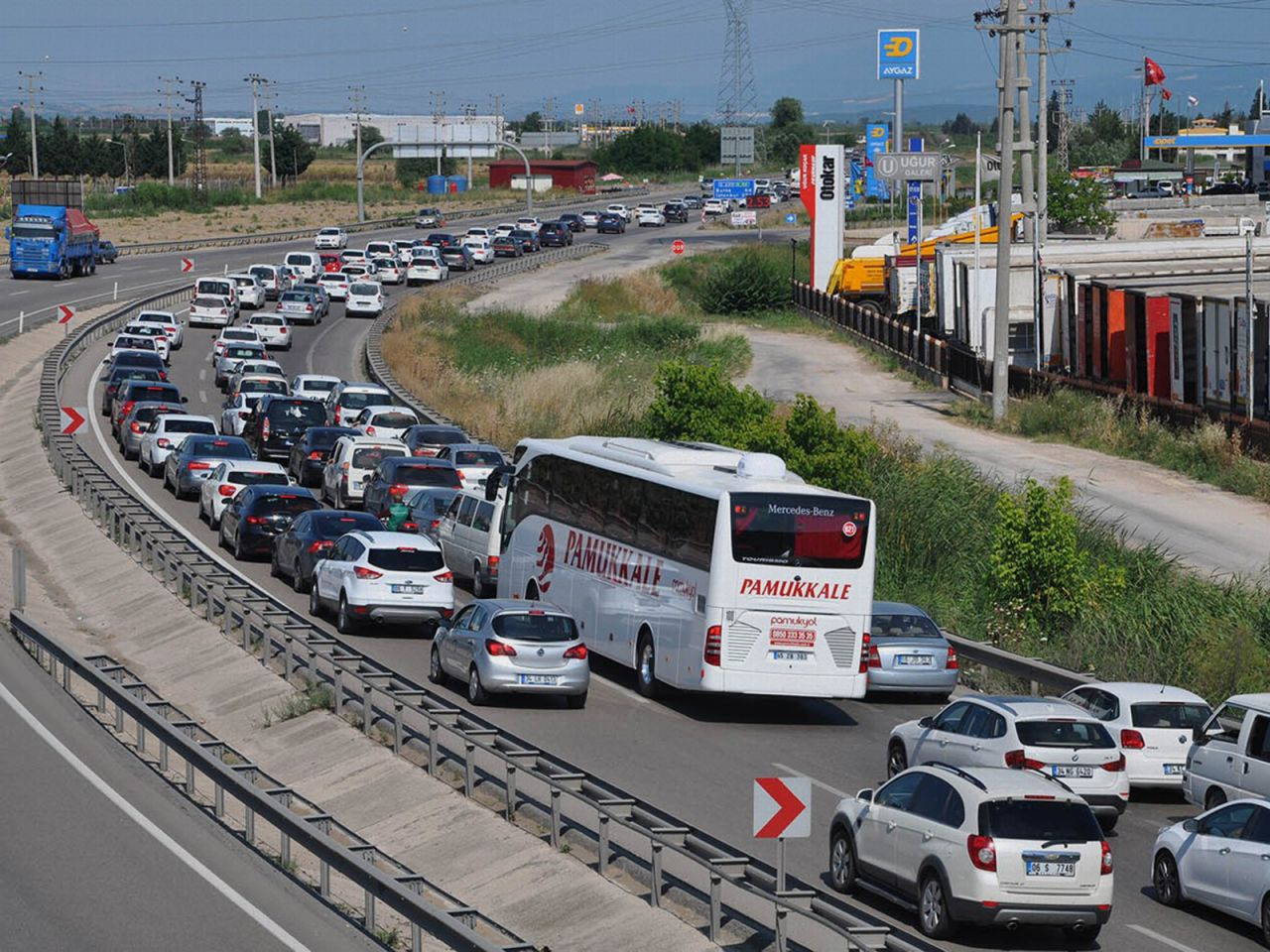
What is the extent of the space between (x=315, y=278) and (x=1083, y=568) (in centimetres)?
6454

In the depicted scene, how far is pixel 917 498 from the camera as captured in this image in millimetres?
36219

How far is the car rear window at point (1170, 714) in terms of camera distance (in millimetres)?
20969

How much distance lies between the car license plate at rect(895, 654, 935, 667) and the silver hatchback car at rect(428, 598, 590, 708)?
4457 mm

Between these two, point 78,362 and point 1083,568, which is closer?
point 1083,568

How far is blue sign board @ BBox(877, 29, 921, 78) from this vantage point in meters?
115

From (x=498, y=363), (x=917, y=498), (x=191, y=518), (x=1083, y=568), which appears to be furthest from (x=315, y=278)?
(x=1083, y=568)

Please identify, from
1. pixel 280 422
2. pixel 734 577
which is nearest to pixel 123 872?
pixel 734 577

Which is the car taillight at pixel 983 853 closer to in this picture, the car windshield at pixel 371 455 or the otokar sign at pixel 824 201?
the car windshield at pixel 371 455

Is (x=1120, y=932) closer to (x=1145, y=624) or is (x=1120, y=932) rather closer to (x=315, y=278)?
(x=1145, y=624)

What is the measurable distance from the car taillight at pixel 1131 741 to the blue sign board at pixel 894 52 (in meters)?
98.3

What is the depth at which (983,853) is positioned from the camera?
579 inches

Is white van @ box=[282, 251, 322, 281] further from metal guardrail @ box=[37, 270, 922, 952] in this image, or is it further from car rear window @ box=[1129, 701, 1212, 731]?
car rear window @ box=[1129, 701, 1212, 731]

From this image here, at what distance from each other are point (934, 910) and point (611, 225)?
121348 mm

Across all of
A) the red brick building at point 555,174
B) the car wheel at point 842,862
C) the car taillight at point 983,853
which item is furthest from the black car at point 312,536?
the red brick building at point 555,174
